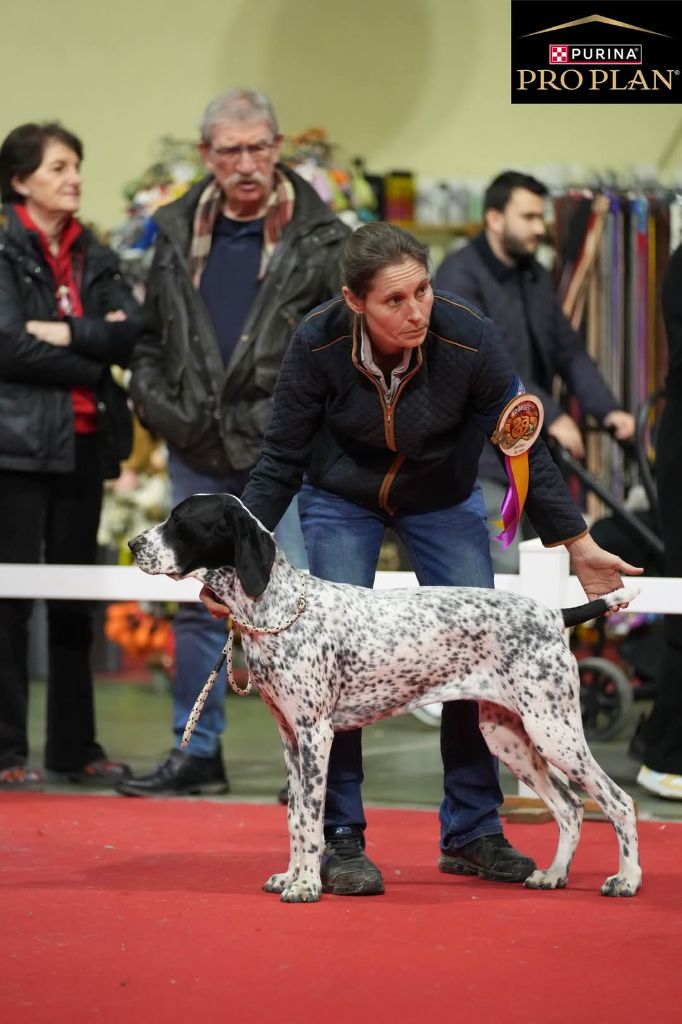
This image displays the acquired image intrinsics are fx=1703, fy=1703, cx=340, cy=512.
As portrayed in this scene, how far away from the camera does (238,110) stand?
5.16 m

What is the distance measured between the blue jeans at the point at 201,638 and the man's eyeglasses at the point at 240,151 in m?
0.92

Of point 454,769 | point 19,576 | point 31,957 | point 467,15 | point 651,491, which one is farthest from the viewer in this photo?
point 467,15

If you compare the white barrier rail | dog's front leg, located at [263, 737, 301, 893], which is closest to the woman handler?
dog's front leg, located at [263, 737, 301, 893]

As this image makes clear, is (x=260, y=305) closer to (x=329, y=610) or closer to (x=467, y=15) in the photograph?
(x=329, y=610)

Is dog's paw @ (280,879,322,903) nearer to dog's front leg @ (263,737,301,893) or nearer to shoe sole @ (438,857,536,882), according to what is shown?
dog's front leg @ (263,737,301,893)

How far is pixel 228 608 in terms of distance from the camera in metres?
3.66

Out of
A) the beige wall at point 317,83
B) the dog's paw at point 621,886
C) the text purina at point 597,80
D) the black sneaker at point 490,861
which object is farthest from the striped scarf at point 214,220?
the beige wall at point 317,83

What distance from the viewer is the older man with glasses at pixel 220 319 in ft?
16.9

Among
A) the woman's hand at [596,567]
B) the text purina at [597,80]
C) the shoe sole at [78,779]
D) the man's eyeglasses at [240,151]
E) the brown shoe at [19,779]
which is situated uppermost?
the text purina at [597,80]

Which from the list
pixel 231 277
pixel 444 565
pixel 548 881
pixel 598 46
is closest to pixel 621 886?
pixel 548 881

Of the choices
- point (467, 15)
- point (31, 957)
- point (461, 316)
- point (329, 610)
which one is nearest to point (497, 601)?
point (329, 610)

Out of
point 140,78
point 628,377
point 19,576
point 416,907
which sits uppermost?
point 140,78

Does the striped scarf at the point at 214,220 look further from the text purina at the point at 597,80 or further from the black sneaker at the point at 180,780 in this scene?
the text purina at the point at 597,80

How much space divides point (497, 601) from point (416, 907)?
2.22 feet
